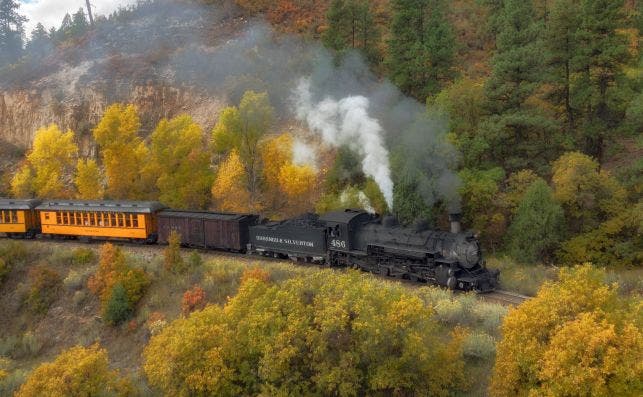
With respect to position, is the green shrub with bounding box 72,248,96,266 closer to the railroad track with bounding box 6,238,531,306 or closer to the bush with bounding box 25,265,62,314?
the bush with bounding box 25,265,62,314

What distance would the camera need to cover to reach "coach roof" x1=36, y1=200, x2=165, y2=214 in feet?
107

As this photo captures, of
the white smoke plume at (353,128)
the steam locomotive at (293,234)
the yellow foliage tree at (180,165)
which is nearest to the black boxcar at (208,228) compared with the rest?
the steam locomotive at (293,234)

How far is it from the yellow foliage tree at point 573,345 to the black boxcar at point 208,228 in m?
18.1

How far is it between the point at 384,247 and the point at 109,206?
18.4 meters

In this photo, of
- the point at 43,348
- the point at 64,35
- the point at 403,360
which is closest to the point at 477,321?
the point at 403,360

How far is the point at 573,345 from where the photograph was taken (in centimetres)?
1192

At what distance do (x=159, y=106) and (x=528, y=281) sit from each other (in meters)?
37.8

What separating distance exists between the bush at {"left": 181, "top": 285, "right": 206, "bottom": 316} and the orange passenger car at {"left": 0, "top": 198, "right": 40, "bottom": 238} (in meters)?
17.1

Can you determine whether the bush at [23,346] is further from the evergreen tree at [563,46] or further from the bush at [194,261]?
the evergreen tree at [563,46]

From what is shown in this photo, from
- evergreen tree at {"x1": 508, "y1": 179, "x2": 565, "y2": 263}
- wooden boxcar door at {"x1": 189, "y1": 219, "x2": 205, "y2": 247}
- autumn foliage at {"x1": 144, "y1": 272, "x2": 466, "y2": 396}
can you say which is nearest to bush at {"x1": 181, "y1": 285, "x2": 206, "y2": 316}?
wooden boxcar door at {"x1": 189, "y1": 219, "x2": 205, "y2": 247}

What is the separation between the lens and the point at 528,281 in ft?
75.8

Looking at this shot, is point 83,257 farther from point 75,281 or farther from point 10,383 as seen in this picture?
point 10,383

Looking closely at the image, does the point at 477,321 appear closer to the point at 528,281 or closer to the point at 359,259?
the point at 528,281

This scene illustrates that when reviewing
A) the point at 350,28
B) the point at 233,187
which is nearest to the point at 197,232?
the point at 233,187
